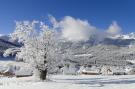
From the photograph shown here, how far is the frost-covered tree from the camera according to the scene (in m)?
50.5

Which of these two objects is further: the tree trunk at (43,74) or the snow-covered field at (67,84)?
the tree trunk at (43,74)

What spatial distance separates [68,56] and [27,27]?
8.76 m

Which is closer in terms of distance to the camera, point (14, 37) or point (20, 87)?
point (20, 87)

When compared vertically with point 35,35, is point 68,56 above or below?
below

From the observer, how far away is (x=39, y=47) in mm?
51125

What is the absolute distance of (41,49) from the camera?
167 feet

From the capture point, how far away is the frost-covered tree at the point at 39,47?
1988 inches

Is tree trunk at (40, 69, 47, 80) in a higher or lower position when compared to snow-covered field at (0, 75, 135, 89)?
higher

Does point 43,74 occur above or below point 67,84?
above

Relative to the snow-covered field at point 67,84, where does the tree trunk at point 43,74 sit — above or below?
above

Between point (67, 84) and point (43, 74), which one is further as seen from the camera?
point (43, 74)

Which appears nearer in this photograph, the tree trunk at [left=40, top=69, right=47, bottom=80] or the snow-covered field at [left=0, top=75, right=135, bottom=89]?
the snow-covered field at [left=0, top=75, right=135, bottom=89]

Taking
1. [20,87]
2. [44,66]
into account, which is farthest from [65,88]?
[44,66]

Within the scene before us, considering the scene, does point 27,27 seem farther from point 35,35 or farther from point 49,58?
point 49,58
